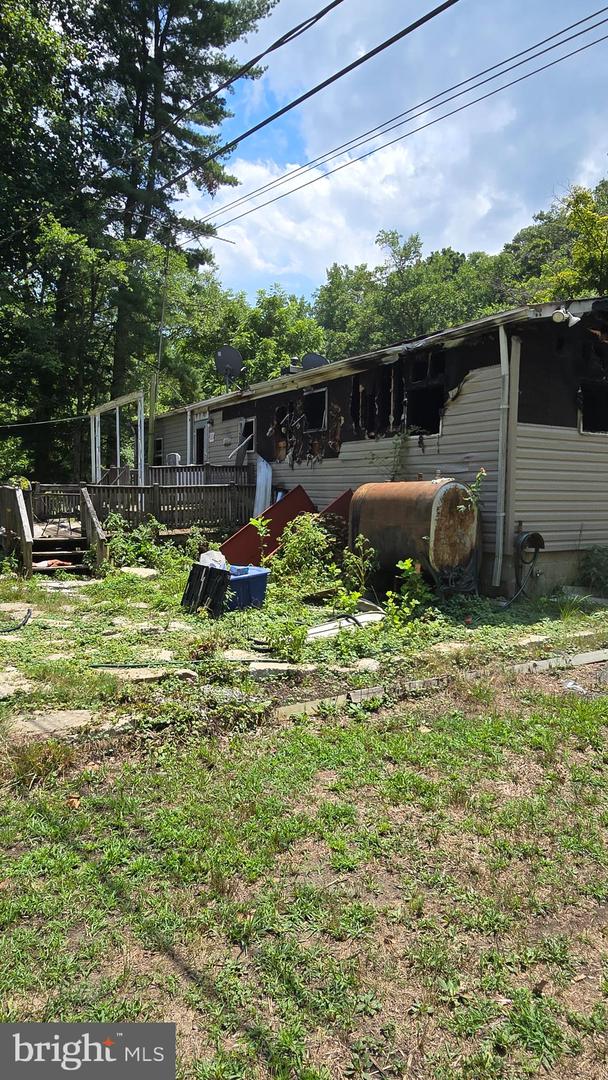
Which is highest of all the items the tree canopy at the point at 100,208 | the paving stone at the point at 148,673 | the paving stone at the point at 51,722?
the tree canopy at the point at 100,208

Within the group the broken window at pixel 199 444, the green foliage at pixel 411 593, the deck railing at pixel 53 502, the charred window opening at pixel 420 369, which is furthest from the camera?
the broken window at pixel 199 444

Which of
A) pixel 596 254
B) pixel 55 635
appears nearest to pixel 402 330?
pixel 596 254

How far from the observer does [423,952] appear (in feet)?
6.64

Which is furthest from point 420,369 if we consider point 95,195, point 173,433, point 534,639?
point 95,195

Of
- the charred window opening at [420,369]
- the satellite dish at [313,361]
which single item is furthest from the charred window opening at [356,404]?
the satellite dish at [313,361]

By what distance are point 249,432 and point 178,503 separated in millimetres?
4297

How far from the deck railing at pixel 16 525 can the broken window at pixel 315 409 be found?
576cm

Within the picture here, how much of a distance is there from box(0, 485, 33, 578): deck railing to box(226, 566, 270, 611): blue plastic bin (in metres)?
3.98

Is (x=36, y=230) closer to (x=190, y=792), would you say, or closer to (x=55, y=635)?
(x=55, y=635)

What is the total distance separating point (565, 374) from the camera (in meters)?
8.67

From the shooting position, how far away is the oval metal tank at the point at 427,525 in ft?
24.0

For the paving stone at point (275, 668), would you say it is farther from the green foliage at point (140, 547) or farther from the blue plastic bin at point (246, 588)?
the green foliage at point (140, 547)

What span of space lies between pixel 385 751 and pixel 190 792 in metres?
1.16

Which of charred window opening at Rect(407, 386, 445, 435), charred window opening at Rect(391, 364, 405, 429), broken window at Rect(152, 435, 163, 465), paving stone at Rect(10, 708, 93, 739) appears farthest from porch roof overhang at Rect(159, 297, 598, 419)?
broken window at Rect(152, 435, 163, 465)
